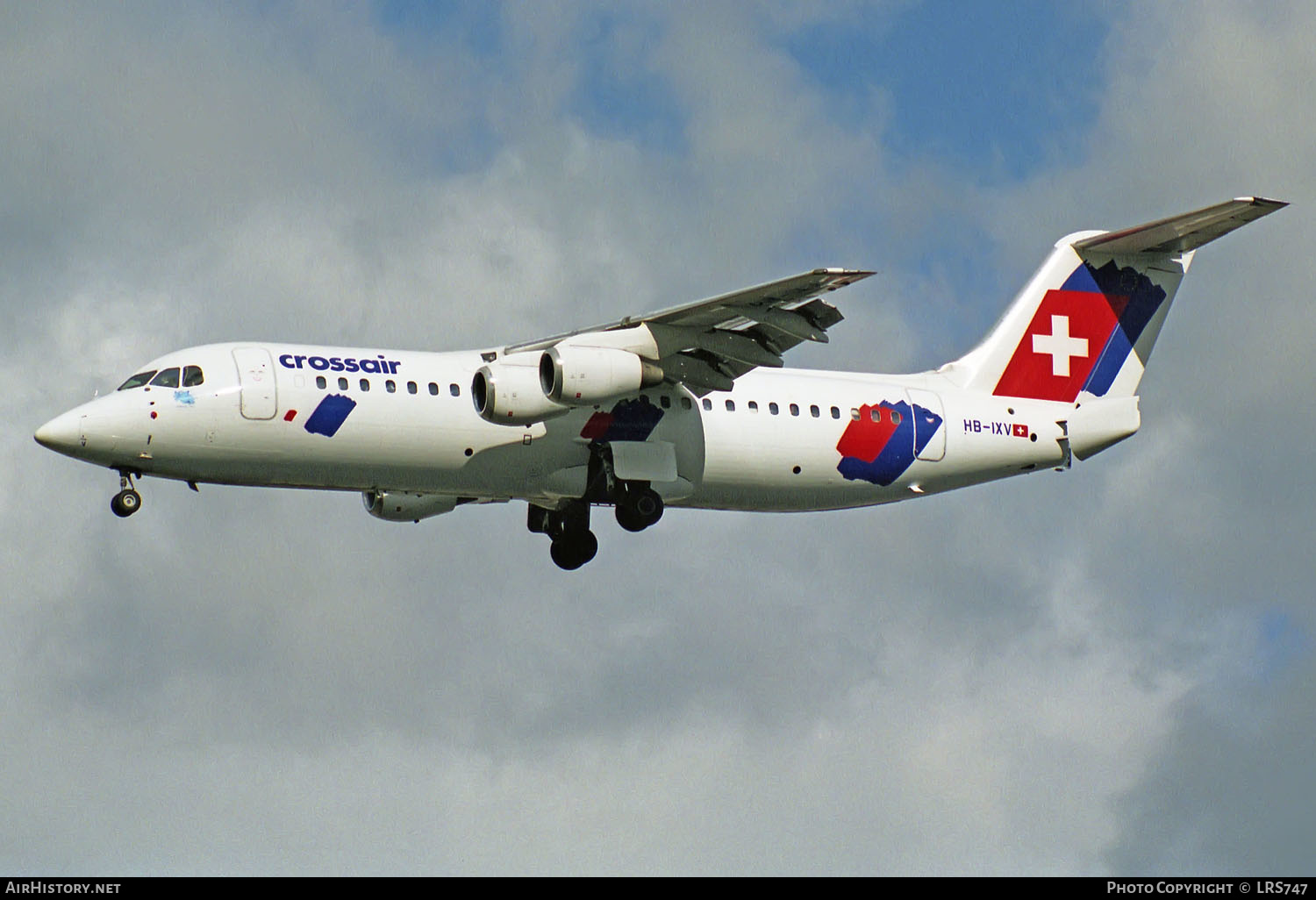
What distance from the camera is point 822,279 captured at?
27938mm

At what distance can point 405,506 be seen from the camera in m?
32.7

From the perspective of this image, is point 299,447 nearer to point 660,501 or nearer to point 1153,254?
point 660,501

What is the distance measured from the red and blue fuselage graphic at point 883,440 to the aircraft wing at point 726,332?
192cm

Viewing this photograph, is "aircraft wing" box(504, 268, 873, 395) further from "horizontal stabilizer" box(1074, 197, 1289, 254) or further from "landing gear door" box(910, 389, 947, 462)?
"horizontal stabilizer" box(1074, 197, 1289, 254)

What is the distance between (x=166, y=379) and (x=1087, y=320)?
13.6 metres

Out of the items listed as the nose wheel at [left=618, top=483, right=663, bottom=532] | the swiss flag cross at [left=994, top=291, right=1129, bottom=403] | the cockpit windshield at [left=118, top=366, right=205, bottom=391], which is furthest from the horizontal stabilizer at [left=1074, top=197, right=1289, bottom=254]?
the cockpit windshield at [left=118, top=366, right=205, bottom=391]

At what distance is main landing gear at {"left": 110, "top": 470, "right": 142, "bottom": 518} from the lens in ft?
94.8

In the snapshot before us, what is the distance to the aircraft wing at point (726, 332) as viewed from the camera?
2897cm

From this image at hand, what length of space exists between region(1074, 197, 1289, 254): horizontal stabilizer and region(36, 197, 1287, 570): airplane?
43mm

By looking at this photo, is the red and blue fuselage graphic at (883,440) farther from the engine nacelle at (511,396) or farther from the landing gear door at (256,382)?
the landing gear door at (256,382)

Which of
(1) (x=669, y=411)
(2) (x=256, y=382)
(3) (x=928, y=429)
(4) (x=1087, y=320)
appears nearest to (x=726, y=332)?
(1) (x=669, y=411)

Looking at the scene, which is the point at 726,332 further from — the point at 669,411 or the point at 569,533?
the point at 569,533

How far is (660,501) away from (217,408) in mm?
6069

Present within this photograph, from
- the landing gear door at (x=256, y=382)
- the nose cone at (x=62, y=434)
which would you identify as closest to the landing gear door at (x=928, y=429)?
the landing gear door at (x=256, y=382)
